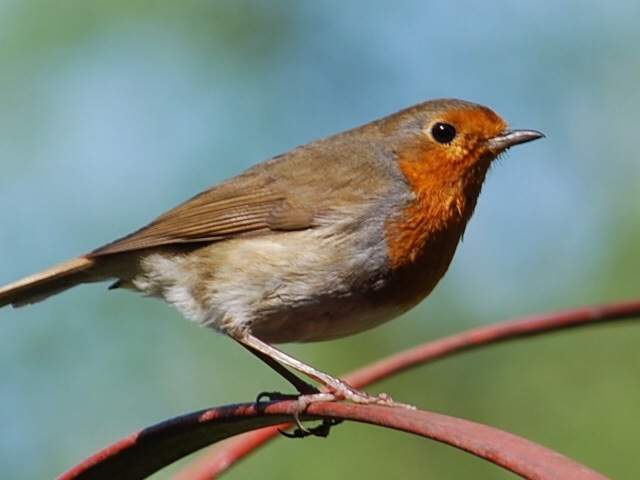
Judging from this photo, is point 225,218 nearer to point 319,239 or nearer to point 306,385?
point 319,239

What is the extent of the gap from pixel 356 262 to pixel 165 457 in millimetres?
1183

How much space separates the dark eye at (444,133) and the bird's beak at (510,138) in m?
0.13

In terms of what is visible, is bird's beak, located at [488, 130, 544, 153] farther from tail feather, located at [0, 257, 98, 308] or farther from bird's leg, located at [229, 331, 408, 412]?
tail feather, located at [0, 257, 98, 308]

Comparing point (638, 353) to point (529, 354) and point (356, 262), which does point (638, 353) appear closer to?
point (529, 354)

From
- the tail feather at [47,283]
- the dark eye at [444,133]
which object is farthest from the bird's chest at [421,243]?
the tail feather at [47,283]

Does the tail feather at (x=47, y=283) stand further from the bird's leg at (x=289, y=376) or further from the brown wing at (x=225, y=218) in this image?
the bird's leg at (x=289, y=376)

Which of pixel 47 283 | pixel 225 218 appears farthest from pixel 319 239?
pixel 47 283

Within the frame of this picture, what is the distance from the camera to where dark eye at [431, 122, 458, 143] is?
3.48 metres

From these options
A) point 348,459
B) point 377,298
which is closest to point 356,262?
point 377,298

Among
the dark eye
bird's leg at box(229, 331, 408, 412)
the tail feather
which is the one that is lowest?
bird's leg at box(229, 331, 408, 412)

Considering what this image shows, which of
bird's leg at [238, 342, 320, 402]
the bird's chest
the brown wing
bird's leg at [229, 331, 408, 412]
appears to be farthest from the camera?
the brown wing

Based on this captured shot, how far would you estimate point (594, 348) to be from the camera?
436 centimetres

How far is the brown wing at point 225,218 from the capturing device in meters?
3.46

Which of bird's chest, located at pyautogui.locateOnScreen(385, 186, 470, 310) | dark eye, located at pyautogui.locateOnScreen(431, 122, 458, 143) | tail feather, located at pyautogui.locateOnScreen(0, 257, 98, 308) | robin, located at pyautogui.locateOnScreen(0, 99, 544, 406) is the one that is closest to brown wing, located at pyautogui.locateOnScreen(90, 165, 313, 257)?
robin, located at pyautogui.locateOnScreen(0, 99, 544, 406)
